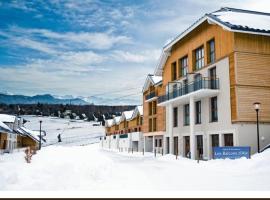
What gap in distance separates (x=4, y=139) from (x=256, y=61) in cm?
4206

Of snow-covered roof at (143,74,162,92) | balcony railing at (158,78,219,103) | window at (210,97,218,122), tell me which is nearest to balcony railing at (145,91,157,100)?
snow-covered roof at (143,74,162,92)

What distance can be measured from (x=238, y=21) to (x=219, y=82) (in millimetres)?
5539

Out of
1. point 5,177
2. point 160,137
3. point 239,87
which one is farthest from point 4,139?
point 5,177

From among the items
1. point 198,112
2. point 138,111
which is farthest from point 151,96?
point 198,112

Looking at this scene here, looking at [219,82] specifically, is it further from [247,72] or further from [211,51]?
[211,51]

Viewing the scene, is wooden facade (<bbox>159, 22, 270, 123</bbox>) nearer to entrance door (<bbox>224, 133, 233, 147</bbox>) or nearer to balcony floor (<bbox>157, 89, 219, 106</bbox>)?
entrance door (<bbox>224, 133, 233, 147</bbox>)

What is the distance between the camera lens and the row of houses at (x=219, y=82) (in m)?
27.3

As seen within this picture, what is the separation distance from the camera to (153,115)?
171 ft

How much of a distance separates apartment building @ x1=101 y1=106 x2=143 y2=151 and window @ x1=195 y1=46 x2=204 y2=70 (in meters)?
25.9

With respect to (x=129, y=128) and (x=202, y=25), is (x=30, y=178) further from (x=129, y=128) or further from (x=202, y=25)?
(x=129, y=128)

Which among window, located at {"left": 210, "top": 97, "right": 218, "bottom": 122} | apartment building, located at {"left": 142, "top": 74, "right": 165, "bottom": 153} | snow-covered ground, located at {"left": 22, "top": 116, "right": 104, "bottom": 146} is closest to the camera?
window, located at {"left": 210, "top": 97, "right": 218, "bottom": 122}

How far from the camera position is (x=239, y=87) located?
90.2 feet

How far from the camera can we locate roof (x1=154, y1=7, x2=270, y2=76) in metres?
27.2

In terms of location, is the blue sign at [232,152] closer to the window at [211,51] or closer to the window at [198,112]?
the window at [198,112]
